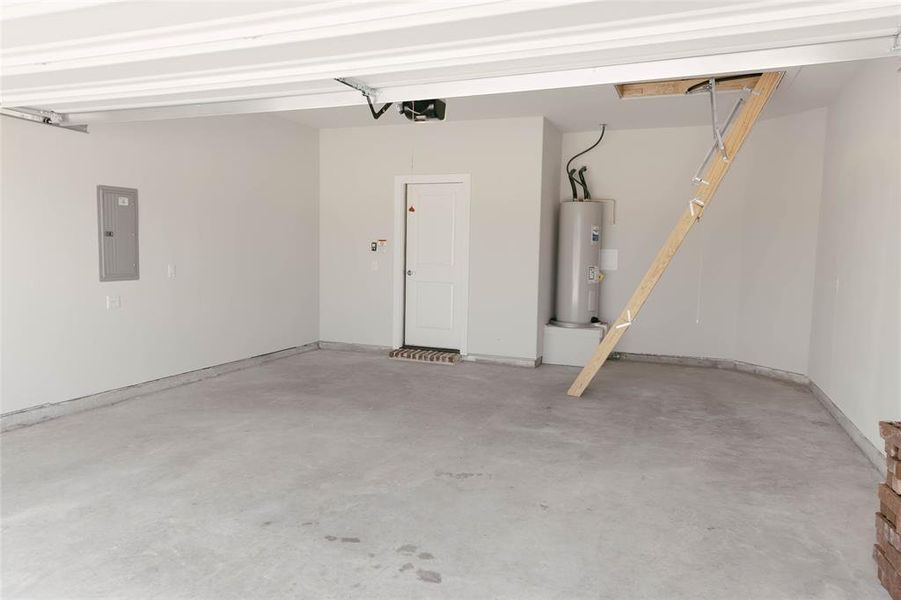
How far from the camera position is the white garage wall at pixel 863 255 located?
12.6 ft

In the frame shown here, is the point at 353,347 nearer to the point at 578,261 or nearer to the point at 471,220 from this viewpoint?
the point at 471,220

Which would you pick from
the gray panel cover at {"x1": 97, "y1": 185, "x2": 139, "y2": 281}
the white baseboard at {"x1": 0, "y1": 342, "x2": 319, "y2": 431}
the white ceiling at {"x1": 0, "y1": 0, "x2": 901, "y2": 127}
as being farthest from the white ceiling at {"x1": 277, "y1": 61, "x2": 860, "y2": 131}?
the white baseboard at {"x1": 0, "y1": 342, "x2": 319, "y2": 431}

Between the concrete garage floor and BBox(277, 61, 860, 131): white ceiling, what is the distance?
2.83 metres

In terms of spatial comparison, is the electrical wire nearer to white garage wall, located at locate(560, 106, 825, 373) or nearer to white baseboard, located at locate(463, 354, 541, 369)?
white garage wall, located at locate(560, 106, 825, 373)

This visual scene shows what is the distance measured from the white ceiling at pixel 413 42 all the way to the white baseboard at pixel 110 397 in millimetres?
2392

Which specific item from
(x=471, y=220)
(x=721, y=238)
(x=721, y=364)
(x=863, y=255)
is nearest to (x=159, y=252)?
(x=471, y=220)

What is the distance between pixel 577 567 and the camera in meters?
2.56

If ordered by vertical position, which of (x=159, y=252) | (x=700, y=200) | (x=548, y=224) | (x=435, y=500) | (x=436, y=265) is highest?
(x=700, y=200)

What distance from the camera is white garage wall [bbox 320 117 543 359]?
268 inches

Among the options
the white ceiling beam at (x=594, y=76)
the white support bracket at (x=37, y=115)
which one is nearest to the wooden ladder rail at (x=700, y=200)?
the white ceiling beam at (x=594, y=76)

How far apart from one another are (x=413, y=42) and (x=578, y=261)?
4938mm

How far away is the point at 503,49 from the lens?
2523 mm

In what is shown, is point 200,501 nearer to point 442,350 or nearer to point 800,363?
point 442,350

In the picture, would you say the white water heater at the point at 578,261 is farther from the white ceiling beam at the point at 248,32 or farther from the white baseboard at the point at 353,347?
the white ceiling beam at the point at 248,32
